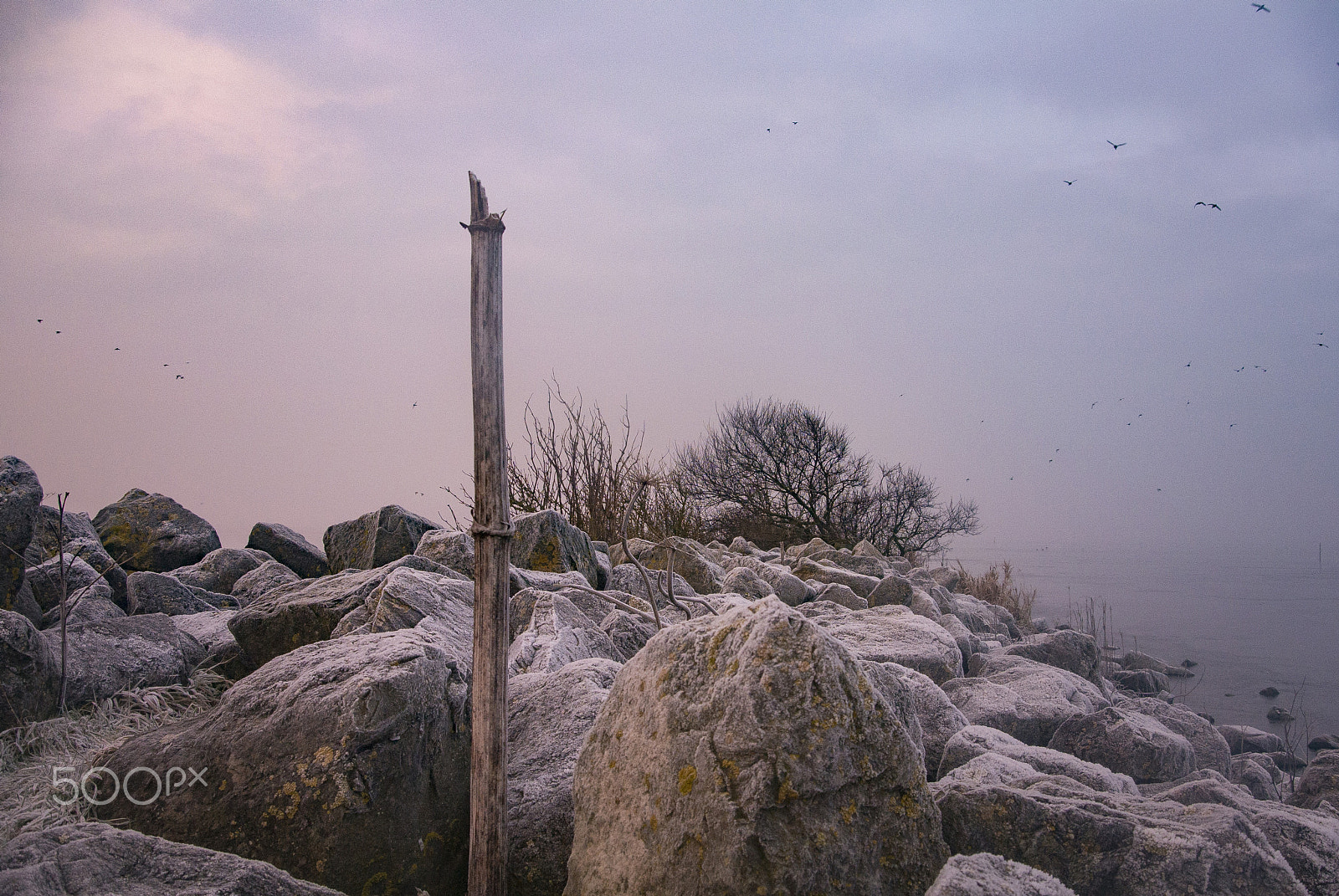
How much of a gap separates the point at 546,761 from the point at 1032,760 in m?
1.81

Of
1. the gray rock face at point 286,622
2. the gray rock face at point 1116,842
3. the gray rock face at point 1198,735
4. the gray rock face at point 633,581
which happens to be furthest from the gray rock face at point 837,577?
the gray rock face at point 1116,842

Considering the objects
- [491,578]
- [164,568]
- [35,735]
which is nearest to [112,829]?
[491,578]

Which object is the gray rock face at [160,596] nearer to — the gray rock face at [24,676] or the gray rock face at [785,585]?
the gray rock face at [24,676]

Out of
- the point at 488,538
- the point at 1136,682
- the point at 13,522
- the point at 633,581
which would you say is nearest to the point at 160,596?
the point at 13,522

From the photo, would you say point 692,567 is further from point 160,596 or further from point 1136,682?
point 1136,682

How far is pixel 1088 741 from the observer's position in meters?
3.89

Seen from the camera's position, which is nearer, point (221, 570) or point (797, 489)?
point (221, 570)

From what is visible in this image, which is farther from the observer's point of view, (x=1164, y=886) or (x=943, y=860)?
(x=1164, y=886)

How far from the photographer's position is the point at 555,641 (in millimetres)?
3527

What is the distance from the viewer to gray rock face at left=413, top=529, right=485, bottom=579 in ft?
18.2

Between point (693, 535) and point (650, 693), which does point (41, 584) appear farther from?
point (693, 535)

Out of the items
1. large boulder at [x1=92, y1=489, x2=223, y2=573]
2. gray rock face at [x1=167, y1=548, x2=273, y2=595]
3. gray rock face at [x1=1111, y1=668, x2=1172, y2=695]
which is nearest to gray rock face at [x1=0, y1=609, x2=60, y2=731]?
gray rock face at [x1=167, y1=548, x2=273, y2=595]

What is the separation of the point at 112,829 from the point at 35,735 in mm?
1876

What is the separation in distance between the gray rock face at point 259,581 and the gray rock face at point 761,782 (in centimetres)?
561
